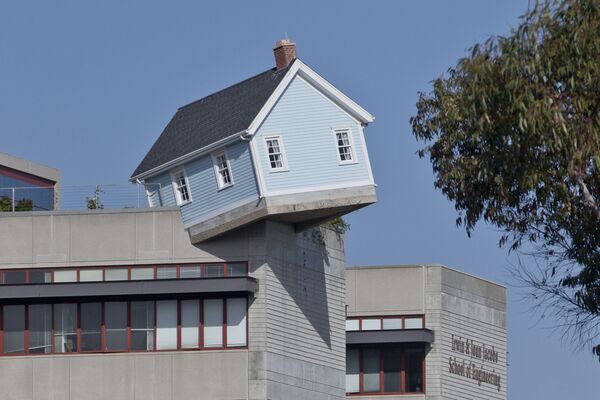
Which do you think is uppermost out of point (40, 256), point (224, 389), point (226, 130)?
point (226, 130)

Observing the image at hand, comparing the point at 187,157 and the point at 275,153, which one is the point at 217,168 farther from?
the point at 275,153

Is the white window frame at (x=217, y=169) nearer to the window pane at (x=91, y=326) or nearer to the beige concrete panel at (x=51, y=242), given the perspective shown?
the beige concrete panel at (x=51, y=242)

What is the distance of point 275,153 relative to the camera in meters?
68.8

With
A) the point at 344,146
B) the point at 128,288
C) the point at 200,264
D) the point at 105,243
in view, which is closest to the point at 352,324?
the point at 200,264

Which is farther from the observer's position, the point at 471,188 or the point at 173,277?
the point at 173,277

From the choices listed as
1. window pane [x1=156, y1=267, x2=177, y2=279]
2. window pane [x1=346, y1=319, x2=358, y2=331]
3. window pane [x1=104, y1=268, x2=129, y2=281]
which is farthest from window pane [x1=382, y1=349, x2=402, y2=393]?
window pane [x1=104, y1=268, x2=129, y2=281]

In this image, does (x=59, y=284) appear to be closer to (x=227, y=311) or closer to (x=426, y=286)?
(x=227, y=311)

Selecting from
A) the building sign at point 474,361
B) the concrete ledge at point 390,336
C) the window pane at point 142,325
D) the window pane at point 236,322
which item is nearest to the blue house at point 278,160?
the window pane at point 236,322

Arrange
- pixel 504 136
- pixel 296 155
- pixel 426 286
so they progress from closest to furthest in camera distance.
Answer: pixel 504 136, pixel 296 155, pixel 426 286

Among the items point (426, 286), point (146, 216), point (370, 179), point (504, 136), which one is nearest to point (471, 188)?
point (504, 136)

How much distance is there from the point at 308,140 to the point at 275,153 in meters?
1.46

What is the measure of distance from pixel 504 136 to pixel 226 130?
55.2ft

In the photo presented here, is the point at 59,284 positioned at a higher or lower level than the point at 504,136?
lower

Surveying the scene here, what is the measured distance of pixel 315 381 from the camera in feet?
240
